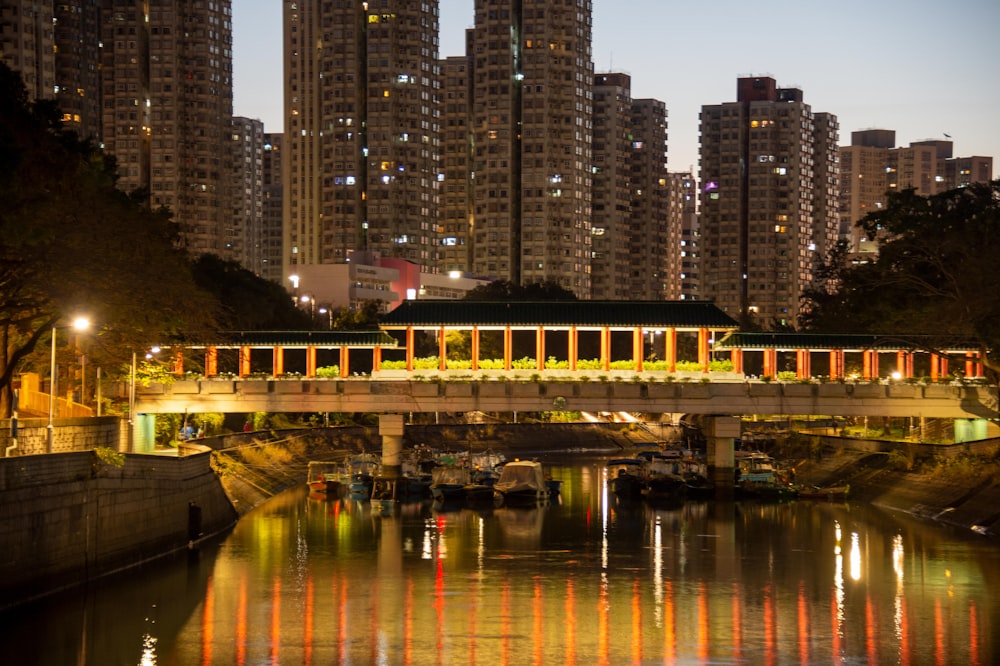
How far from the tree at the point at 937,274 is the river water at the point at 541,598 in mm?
13270

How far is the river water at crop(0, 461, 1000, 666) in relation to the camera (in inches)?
1687

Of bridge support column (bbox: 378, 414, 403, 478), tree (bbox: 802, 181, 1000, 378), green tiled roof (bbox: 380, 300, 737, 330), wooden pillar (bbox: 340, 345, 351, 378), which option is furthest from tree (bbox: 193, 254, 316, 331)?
tree (bbox: 802, 181, 1000, 378)

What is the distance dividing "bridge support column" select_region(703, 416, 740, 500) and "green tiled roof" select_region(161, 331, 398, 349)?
21439mm

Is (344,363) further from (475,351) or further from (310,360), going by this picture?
(475,351)

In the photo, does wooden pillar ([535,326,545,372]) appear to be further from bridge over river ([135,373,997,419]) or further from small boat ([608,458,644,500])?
small boat ([608,458,644,500])

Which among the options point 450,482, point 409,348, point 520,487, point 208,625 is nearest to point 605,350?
point 520,487

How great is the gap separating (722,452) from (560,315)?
1382 centimetres

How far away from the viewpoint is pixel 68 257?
55.1m

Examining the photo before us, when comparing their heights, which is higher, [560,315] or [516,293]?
[516,293]

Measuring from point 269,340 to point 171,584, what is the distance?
3764 cm

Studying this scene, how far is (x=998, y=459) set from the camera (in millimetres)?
76312

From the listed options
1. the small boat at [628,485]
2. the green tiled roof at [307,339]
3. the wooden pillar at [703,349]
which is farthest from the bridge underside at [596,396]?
the small boat at [628,485]

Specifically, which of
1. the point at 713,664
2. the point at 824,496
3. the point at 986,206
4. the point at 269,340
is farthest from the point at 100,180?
the point at 986,206

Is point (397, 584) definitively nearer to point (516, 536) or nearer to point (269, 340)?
point (516, 536)
